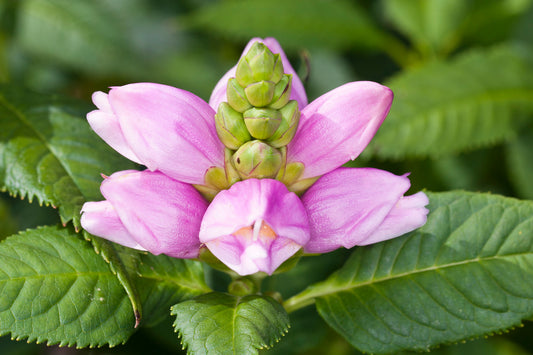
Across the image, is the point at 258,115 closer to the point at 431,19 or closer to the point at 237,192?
the point at 237,192

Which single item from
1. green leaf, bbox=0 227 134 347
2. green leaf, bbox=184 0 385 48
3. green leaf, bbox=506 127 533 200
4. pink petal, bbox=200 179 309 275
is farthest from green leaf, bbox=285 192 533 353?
green leaf, bbox=184 0 385 48

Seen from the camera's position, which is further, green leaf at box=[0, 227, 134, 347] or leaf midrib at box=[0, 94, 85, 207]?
leaf midrib at box=[0, 94, 85, 207]

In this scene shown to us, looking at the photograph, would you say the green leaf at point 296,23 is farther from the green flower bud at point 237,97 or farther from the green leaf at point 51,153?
the green flower bud at point 237,97

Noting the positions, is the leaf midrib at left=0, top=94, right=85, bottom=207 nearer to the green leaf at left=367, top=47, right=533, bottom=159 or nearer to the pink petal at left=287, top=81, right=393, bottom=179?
the pink petal at left=287, top=81, right=393, bottom=179

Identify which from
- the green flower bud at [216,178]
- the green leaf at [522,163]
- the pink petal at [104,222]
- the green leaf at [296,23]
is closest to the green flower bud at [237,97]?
the green flower bud at [216,178]

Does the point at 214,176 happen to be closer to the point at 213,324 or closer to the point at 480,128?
the point at 213,324

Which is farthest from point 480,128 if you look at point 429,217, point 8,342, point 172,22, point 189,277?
point 172,22
